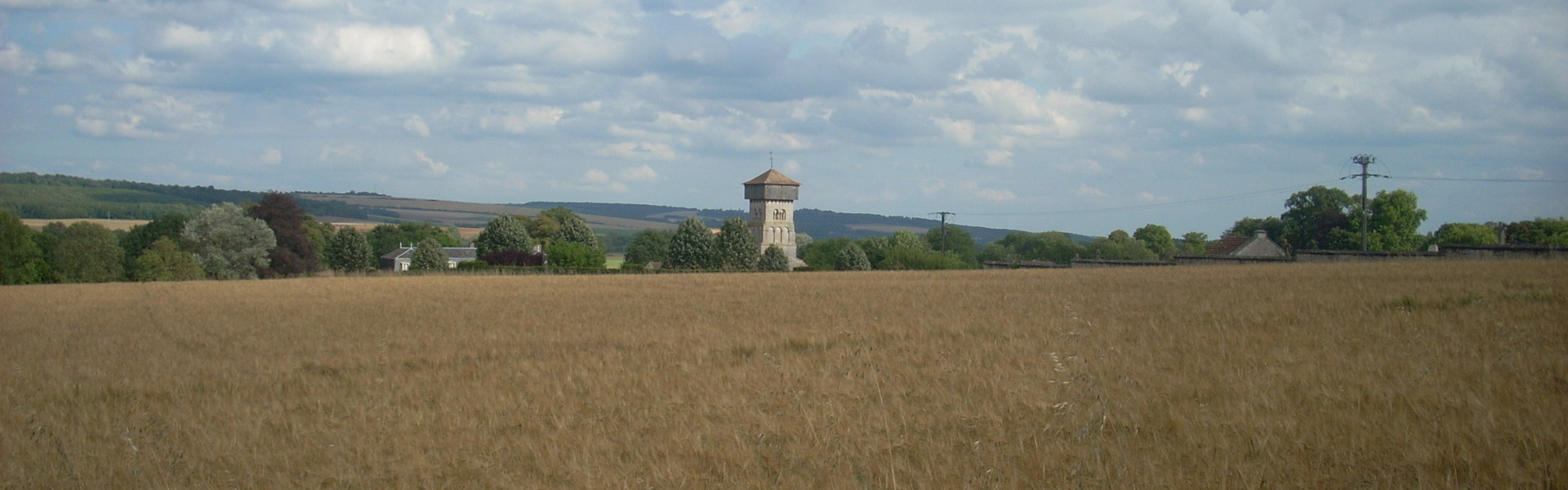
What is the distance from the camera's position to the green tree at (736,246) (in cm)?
10584

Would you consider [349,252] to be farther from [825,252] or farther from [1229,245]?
[1229,245]

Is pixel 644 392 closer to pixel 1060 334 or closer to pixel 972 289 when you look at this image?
pixel 1060 334

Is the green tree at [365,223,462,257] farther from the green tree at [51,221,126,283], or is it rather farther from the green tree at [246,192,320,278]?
the green tree at [246,192,320,278]

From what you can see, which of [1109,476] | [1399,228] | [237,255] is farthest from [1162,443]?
[1399,228]

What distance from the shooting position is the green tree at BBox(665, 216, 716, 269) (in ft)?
354

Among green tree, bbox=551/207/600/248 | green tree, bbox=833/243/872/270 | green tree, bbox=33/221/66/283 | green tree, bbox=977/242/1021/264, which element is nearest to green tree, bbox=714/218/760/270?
green tree, bbox=833/243/872/270

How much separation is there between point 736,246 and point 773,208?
5494cm

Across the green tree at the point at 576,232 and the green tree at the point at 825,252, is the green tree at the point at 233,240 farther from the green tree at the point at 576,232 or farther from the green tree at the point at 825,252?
the green tree at the point at 825,252

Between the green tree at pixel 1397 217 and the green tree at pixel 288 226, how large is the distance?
85100 mm

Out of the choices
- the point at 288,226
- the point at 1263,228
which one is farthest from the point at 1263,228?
the point at 288,226

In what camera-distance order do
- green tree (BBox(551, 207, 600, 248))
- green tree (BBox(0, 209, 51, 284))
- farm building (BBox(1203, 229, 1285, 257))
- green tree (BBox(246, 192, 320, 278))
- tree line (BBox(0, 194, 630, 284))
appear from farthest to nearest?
1. green tree (BBox(551, 207, 600, 248))
2. farm building (BBox(1203, 229, 1285, 257))
3. green tree (BBox(246, 192, 320, 278))
4. green tree (BBox(0, 209, 51, 284))
5. tree line (BBox(0, 194, 630, 284))

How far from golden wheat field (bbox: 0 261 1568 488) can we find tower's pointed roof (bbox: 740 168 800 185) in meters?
143

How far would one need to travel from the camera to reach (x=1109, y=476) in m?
7.12

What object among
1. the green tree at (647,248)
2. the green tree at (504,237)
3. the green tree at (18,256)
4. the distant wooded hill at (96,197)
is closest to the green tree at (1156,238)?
the green tree at (647,248)
